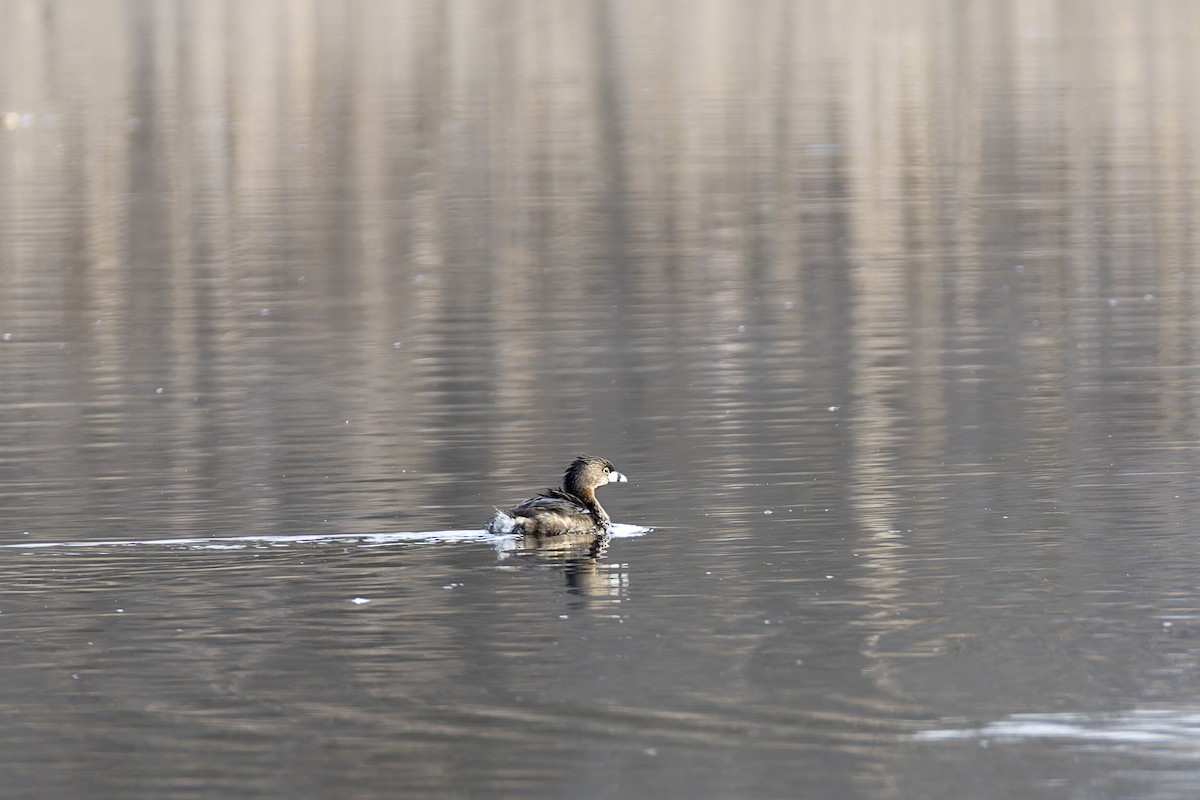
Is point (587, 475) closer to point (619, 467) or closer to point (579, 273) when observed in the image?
point (619, 467)

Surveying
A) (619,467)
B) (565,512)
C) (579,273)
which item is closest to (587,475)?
(565,512)

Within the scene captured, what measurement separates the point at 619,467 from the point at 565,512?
2.73m

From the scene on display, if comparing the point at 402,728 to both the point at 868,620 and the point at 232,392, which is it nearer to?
the point at 868,620

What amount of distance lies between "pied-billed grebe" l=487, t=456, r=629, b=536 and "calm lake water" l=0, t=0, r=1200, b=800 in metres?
0.19

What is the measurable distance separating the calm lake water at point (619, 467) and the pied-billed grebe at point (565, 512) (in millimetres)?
188

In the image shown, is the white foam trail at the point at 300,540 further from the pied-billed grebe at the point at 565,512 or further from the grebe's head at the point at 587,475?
the grebe's head at the point at 587,475

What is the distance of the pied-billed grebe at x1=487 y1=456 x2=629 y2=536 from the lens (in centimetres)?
1466

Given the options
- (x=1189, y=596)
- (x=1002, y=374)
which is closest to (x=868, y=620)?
(x=1189, y=596)

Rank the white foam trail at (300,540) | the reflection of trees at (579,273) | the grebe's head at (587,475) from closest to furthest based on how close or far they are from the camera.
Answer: the white foam trail at (300,540) < the grebe's head at (587,475) < the reflection of trees at (579,273)

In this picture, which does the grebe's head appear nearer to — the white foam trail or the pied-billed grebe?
the pied-billed grebe

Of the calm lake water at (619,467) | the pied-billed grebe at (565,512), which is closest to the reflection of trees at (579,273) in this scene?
the calm lake water at (619,467)

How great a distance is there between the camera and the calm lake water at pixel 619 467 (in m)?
10.2

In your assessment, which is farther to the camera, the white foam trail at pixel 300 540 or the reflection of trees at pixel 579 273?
the reflection of trees at pixel 579 273

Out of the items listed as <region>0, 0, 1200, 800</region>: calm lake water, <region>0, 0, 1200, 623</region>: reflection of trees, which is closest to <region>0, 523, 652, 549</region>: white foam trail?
<region>0, 0, 1200, 800</region>: calm lake water
